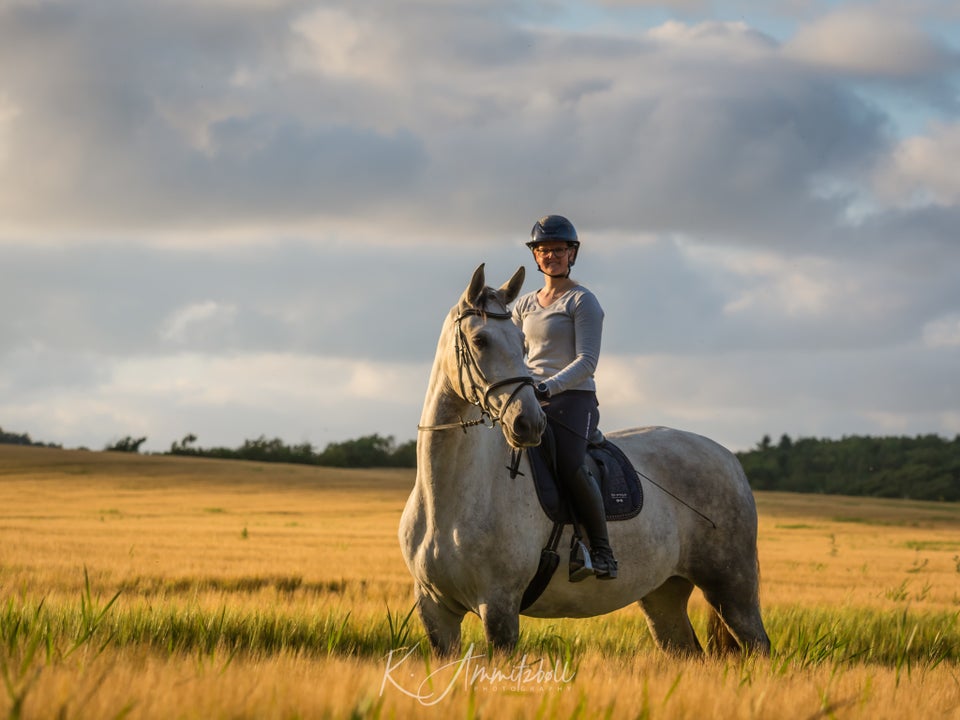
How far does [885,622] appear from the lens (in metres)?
12.6

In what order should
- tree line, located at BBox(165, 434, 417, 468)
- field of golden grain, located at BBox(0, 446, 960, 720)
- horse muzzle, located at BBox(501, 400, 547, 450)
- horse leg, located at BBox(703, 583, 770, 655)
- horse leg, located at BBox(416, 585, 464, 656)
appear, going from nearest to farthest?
field of golden grain, located at BBox(0, 446, 960, 720) < horse muzzle, located at BBox(501, 400, 547, 450) < horse leg, located at BBox(416, 585, 464, 656) < horse leg, located at BBox(703, 583, 770, 655) < tree line, located at BBox(165, 434, 417, 468)

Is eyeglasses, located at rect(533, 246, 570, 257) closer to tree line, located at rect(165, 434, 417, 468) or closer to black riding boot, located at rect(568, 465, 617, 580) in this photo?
black riding boot, located at rect(568, 465, 617, 580)

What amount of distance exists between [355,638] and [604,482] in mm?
2621

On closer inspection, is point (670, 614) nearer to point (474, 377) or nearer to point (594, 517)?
point (594, 517)

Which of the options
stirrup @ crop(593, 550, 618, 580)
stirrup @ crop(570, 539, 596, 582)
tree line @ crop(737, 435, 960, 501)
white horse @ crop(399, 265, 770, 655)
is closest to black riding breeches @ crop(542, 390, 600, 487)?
white horse @ crop(399, 265, 770, 655)

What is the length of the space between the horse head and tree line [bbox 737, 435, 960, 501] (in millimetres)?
81282

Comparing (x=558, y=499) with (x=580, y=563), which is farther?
(x=558, y=499)

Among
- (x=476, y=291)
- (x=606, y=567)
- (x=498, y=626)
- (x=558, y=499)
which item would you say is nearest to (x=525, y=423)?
(x=476, y=291)

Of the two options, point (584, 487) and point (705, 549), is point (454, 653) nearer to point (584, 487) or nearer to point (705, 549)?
point (584, 487)

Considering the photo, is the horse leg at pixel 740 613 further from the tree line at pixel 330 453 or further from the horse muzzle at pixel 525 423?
the tree line at pixel 330 453

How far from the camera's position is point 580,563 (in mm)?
7172

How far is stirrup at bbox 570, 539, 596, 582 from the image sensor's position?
23.5 feet

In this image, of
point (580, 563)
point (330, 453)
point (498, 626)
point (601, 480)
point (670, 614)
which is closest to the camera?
point (498, 626)

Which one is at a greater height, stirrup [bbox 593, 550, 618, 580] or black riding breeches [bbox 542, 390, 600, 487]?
black riding breeches [bbox 542, 390, 600, 487]
